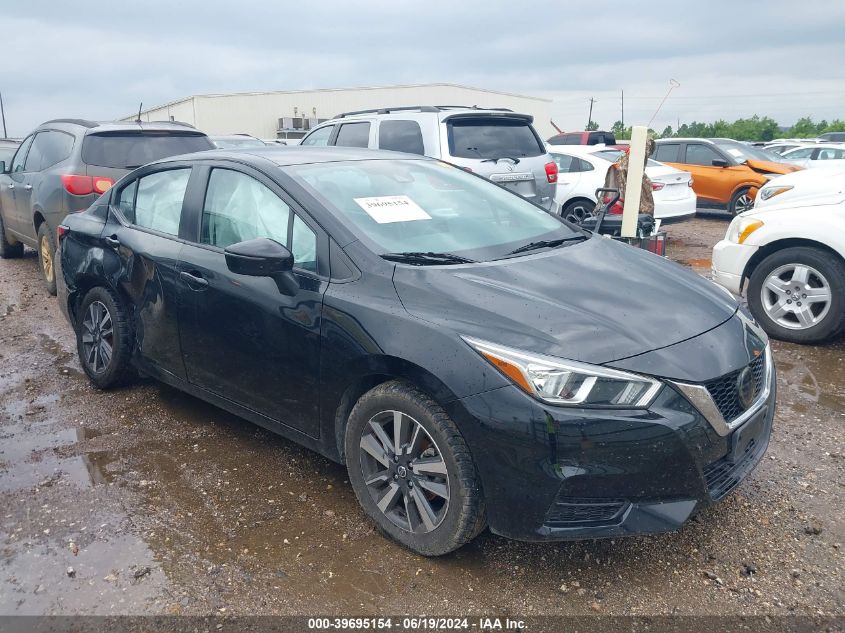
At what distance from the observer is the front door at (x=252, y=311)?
10.6 feet

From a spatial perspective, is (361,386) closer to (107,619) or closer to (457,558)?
(457,558)

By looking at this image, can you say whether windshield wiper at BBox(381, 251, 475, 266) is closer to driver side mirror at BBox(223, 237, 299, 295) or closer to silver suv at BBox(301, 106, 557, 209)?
driver side mirror at BBox(223, 237, 299, 295)

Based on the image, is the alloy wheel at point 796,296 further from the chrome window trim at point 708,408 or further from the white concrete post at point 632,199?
the chrome window trim at point 708,408

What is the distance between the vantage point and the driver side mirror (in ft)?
10.4

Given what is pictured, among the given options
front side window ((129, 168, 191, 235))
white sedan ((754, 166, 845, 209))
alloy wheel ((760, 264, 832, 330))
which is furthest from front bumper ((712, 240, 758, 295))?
front side window ((129, 168, 191, 235))

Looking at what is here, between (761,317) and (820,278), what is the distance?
54cm

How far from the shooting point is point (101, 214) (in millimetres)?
4789

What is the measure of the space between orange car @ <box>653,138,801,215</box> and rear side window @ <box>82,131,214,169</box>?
10.1 metres

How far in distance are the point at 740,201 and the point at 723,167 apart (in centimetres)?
74

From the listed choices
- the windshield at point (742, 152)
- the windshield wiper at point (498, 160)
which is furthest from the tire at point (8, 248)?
the windshield at point (742, 152)

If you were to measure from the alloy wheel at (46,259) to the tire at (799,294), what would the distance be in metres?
6.74

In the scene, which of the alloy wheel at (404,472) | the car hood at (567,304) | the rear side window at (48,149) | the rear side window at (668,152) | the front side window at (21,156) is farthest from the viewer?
the rear side window at (668,152)

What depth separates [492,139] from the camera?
27.6 ft

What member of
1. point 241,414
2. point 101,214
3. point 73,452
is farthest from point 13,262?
point 241,414
